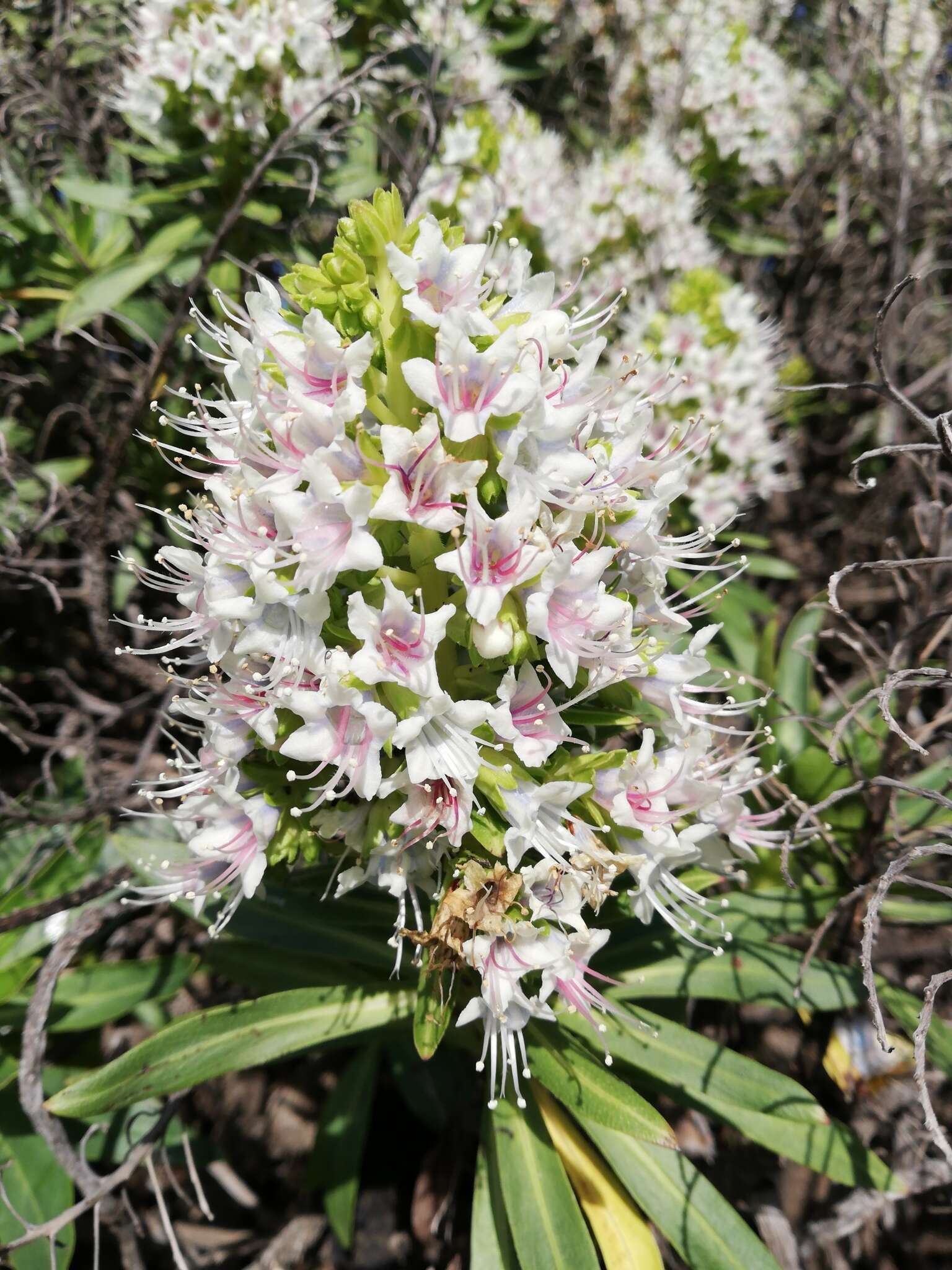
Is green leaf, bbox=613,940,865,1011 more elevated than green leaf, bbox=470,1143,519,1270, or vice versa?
green leaf, bbox=613,940,865,1011

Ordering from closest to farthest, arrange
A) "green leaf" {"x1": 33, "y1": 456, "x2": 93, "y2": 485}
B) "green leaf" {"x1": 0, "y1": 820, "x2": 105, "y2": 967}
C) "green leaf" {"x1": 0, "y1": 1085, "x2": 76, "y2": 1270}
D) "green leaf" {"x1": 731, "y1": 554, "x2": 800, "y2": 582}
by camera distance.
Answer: "green leaf" {"x1": 0, "y1": 1085, "x2": 76, "y2": 1270} < "green leaf" {"x1": 0, "y1": 820, "x2": 105, "y2": 967} < "green leaf" {"x1": 33, "y1": 456, "x2": 93, "y2": 485} < "green leaf" {"x1": 731, "y1": 554, "x2": 800, "y2": 582}

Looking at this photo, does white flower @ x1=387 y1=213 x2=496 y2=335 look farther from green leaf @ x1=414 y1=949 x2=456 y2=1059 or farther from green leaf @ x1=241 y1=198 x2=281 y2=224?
green leaf @ x1=241 y1=198 x2=281 y2=224

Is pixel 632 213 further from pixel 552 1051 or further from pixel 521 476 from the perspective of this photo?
pixel 552 1051

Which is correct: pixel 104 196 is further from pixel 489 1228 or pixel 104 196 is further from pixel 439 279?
pixel 489 1228

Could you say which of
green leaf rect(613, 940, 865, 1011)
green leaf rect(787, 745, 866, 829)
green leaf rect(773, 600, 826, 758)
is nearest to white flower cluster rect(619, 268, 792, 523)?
green leaf rect(773, 600, 826, 758)

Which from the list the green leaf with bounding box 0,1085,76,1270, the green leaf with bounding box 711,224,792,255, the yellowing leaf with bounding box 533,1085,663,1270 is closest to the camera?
the yellowing leaf with bounding box 533,1085,663,1270

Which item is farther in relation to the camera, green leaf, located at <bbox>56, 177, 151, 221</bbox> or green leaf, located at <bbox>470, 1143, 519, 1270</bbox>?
green leaf, located at <bbox>56, 177, 151, 221</bbox>

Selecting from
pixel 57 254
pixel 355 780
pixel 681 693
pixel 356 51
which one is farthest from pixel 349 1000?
pixel 356 51
